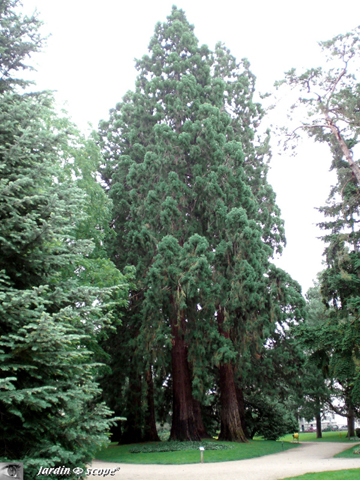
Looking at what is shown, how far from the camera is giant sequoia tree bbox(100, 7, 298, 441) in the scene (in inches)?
621

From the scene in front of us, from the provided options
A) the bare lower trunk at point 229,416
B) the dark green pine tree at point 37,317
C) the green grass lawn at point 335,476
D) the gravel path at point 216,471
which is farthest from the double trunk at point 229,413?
the dark green pine tree at point 37,317

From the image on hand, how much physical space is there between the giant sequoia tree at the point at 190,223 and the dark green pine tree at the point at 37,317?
352 inches

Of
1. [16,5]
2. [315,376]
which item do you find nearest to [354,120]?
[16,5]

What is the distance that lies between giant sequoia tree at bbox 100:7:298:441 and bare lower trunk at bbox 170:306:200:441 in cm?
4

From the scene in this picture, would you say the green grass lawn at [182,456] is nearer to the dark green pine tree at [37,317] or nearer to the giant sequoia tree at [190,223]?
the giant sequoia tree at [190,223]

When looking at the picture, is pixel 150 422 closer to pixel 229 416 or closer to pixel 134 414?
pixel 134 414

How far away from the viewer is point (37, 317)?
5.88 m

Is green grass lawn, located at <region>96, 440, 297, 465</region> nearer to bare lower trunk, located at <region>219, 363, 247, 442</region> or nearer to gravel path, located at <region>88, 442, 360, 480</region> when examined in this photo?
gravel path, located at <region>88, 442, 360, 480</region>

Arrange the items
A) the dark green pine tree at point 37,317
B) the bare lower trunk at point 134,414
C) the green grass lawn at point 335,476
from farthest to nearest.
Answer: the bare lower trunk at point 134,414 → the green grass lawn at point 335,476 → the dark green pine tree at point 37,317

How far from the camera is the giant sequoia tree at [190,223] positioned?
15766 millimetres

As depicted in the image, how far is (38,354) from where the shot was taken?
5.65 meters

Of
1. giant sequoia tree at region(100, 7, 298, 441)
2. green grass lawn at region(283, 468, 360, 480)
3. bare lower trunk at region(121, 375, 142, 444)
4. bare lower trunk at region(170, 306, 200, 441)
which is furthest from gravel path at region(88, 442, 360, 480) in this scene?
bare lower trunk at region(121, 375, 142, 444)

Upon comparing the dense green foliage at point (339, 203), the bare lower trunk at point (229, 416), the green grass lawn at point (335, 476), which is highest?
the dense green foliage at point (339, 203)

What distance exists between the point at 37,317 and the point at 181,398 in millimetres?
12609
